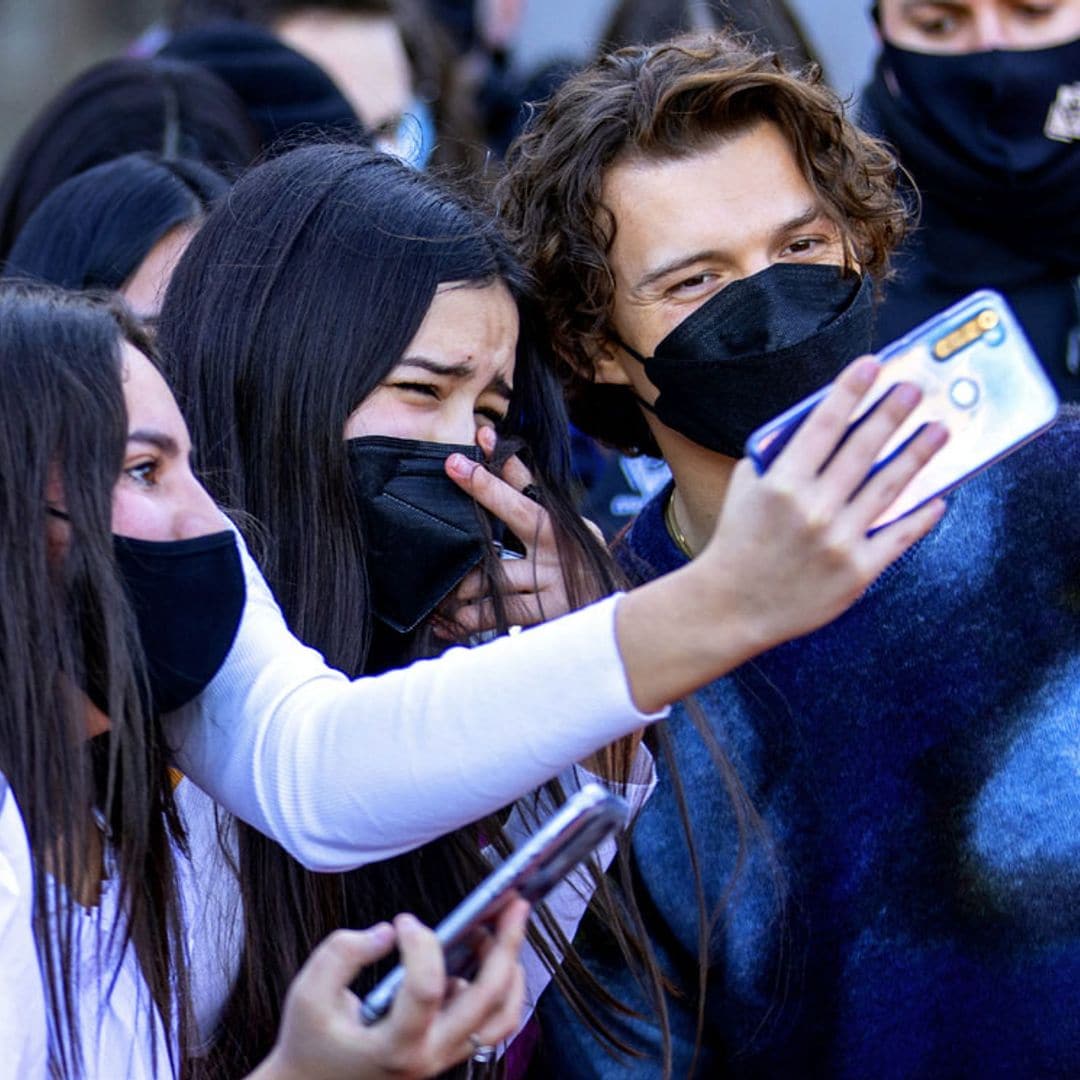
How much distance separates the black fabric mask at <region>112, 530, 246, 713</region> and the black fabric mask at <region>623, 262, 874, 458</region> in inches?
34.8

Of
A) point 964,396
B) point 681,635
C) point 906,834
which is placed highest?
point 964,396

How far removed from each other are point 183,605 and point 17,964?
0.41 m

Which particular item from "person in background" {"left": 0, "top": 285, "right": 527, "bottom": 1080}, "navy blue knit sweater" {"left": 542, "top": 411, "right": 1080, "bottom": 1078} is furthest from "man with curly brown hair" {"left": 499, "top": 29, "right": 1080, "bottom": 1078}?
"person in background" {"left": 0, "top": 285, "right": 527, "bottom": 1080}

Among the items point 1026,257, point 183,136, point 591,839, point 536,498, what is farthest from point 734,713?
point 183,136

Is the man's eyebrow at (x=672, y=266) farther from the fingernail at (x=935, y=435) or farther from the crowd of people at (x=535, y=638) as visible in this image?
the fingernail at (x=935, y=435)

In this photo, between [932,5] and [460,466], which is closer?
[460,466]

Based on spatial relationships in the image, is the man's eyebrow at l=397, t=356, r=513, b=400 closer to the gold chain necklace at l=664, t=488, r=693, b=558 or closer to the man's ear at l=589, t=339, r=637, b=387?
the man's ear at l=589, t=339, r=637, b=387

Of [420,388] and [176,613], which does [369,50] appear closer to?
[420,388]

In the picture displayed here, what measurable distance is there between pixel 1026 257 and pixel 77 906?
2468 mm

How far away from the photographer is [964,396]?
5.47ft

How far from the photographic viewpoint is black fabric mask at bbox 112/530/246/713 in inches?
78.7

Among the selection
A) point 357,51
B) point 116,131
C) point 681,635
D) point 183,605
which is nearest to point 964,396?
point 681,635

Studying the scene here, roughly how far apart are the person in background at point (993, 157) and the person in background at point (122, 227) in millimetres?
Answer: 1340

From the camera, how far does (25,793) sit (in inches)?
76.2
